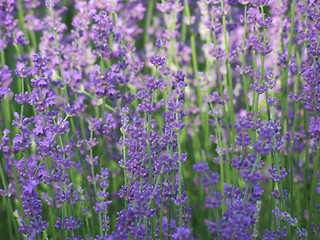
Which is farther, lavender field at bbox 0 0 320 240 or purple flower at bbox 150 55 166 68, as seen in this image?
purple flower at bbox 150 55 166 68

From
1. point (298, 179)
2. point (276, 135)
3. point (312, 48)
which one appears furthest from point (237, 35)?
point (276, 135)

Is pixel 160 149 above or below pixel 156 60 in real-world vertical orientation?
below

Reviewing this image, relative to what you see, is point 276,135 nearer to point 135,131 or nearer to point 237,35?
point 135,131

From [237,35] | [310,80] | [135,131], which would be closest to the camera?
[135,131]

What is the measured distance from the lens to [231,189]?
1.75 metres

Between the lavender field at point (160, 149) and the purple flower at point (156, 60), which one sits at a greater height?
the purple flower at point (156, 60)

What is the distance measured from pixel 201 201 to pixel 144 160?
1.08 m

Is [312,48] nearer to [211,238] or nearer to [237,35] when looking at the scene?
[211,238]

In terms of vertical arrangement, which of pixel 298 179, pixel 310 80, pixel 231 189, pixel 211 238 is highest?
pixel 310 80

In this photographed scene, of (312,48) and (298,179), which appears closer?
(312,48)

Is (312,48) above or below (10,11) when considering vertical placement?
below

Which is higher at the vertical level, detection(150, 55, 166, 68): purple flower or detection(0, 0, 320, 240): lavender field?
detection(150, 55, 166, 68): purple flower

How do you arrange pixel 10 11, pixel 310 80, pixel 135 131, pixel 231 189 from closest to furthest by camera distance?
pixel 231 189 → pixel 135 131 → pixel 310 80 → pixel 10 11

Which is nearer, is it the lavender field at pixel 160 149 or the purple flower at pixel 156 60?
the lavender field at pixel 160 149
